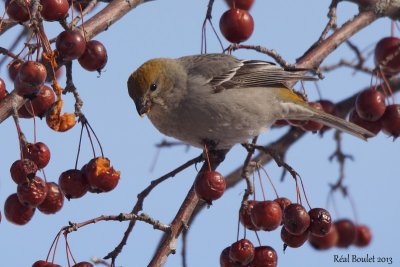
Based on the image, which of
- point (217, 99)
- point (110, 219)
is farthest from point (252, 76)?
point (110, 219)

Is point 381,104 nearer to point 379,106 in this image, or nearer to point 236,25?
point 379,106

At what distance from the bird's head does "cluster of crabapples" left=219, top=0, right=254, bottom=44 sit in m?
0.58

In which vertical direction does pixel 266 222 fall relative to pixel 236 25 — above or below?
below

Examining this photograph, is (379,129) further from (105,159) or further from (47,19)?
(47,19)

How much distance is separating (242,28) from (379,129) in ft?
4.17

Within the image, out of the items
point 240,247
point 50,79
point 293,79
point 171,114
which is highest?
point 293,79

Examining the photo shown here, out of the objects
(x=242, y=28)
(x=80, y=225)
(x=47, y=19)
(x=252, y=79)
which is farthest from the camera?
(x=252, y=79)

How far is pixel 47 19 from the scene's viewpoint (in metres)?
3.40

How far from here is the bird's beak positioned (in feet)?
16.2

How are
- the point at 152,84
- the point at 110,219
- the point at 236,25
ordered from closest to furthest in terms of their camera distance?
the point at 110,219, the point at 236,25, the point at 152,84

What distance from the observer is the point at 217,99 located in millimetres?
5270

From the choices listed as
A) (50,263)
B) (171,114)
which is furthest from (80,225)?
(171,114)

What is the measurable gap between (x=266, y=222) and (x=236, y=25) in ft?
5.44

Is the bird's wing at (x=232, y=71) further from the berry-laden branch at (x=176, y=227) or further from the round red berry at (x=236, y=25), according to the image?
the berry-laden branch at (x=176, y=227)
